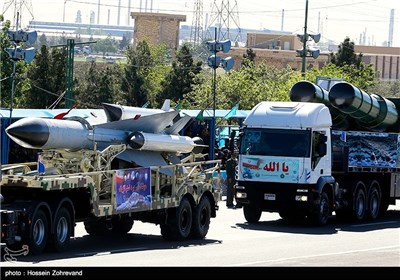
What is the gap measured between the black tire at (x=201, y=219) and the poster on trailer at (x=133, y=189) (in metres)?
1.55

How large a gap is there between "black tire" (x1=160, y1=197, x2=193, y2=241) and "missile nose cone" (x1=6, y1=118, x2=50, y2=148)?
391 cm

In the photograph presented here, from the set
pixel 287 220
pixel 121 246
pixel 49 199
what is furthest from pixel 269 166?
pixel 49 199

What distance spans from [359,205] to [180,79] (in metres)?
48.4

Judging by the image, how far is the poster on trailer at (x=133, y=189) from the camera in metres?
21.8

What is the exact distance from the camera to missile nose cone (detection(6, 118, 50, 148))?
20.5 meters

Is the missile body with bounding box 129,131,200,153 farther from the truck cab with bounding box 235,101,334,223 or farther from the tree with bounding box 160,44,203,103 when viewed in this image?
the tree with bounding box 160,44,203,103

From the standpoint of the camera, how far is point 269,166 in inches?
1078

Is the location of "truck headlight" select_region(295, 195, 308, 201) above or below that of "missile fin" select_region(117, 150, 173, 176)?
below

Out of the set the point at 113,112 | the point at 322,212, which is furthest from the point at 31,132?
the point at 322,212

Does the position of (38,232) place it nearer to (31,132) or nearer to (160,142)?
(31,132)

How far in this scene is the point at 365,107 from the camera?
30172 mm

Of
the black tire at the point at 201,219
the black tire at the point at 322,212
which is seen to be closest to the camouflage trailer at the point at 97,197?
the black tire at the point at 201,219

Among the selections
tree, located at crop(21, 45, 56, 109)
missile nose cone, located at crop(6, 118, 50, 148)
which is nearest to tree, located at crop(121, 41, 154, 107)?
tree, located at crop(21, 45, 56, 109)

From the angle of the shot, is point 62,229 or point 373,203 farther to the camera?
point 373,203
